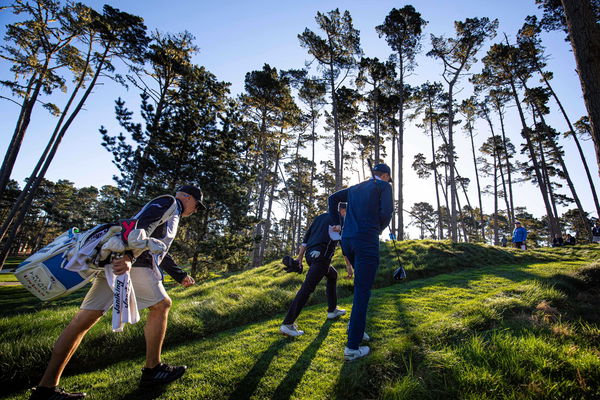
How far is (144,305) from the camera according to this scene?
2.45 m

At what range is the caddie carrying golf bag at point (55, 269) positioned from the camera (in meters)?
2.15

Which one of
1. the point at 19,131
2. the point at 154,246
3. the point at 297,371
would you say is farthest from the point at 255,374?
the point at 19,131

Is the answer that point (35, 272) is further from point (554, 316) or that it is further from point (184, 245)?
point (184, 245)

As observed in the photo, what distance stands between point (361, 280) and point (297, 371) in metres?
1.19

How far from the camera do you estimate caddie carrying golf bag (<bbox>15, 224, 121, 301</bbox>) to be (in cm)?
215

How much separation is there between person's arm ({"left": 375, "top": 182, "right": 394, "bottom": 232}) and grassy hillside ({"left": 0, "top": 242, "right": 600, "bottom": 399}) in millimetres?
1424

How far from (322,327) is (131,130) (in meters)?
13.4

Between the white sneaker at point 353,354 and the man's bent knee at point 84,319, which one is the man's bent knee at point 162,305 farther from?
the white sneaker at point 353,354

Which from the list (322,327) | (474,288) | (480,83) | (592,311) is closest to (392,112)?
(480,83)

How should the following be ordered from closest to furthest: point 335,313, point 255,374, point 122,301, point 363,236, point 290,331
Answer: point 122,301 → point 255,374 → point 363,236 → point 290,331 → point 335,313

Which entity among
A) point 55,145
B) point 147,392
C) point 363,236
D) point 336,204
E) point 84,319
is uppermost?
point 55,145

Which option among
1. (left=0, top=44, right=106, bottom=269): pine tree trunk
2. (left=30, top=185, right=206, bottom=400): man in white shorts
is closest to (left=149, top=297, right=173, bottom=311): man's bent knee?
(left=30, top=185, right=206, bottom=400): man in white shorts

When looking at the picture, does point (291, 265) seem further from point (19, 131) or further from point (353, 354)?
point (19, 131)

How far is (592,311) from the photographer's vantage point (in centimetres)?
409
